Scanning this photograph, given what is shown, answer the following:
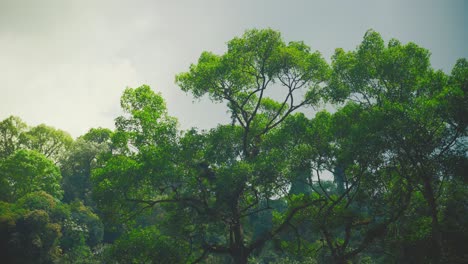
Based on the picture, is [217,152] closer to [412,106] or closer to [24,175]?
[412,106]

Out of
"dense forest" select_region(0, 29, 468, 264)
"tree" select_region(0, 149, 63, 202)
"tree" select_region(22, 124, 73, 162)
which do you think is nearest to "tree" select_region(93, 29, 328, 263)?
"dense forest" select_region(0, 29, 468, 264)

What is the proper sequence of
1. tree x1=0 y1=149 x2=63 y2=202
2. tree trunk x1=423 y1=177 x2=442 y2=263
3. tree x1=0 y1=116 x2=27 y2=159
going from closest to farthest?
tree trunk x1=423 y1=177 x2=442 y2=263 → tree x1=0 y1=149 x2=63 y2=202 → tree x1=0 y1=116 x2=27 y2=159

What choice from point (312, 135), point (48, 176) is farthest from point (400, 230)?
point (48, 176)

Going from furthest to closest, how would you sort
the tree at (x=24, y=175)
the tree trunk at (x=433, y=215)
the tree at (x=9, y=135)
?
the tree at (x=9, y=135) → the tree at (x=24, y=175) → the tree trunk at (x=433, y=215)

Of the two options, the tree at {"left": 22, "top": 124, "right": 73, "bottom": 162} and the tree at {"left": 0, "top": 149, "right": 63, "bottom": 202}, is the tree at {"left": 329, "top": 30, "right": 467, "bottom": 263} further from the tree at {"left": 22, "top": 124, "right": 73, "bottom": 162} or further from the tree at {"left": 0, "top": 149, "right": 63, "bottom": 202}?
the tree at {"left": 22, "top": 124, "right": 73, "bottom": 162}

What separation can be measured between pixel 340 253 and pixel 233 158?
7.22 m

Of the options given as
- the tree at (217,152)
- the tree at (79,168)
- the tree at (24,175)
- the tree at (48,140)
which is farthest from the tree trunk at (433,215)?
the tree at (48,140)

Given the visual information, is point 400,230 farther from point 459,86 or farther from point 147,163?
point 147,163

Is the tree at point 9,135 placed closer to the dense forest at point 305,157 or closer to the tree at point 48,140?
the tree at point 48,140

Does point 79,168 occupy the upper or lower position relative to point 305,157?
upper

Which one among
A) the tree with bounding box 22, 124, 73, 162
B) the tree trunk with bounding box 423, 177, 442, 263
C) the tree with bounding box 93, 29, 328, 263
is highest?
the tree with bounding box 22, 124, 73, 162

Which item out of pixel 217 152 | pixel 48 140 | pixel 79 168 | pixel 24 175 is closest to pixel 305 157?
pixel 217 152

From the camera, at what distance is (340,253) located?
16.6m

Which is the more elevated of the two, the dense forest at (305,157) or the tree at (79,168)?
the tree at (79,168)
